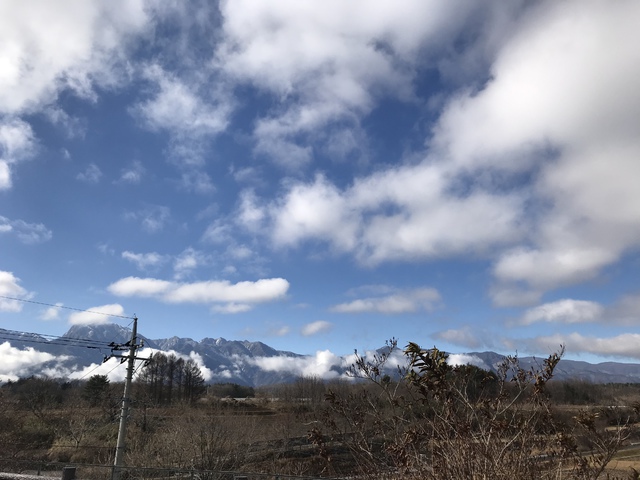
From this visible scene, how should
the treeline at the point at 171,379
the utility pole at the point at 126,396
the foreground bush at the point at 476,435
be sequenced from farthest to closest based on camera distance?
the treeline at the point at 171,379 < the utility pole at the point at 126,396 < the foreground bush at the point at 476,435

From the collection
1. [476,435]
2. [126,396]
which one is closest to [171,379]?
[126,396]

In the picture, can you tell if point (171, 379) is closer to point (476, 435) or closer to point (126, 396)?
point (126, 396)

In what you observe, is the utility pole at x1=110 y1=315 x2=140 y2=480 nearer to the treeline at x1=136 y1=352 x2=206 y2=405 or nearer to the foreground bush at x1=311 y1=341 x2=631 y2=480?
the foreground bush at x1=311 y1=341 x2=631 y2=480

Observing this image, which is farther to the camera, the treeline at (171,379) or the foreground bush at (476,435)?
the treeline at (171,379)

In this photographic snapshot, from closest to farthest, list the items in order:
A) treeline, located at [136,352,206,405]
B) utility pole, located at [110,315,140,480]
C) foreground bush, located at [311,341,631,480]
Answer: foreground bush, located at [311,341,631,480] → utility pole, located at [110,315,140,480] → treeline, located at [136,352,206,405]

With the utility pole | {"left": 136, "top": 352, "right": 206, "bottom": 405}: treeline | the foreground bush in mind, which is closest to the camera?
the foreground bush

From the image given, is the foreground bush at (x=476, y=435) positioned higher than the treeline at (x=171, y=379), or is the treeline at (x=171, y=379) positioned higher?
the treeline at (x=171, y=379)

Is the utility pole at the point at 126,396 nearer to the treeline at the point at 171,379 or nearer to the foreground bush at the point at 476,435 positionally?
the foreground bush at the point at 476,435

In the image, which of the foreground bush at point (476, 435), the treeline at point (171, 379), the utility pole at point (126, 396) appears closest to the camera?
the foreground bush at point (476, 435)

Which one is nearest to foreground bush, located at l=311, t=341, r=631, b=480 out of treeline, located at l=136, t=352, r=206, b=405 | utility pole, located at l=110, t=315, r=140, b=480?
utility pole, located at l=110, t=315, r=140, b=480

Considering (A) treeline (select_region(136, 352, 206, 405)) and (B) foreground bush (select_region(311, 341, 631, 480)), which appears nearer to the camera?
(B) foreground bush (select_region(311, 341, 631, 480))

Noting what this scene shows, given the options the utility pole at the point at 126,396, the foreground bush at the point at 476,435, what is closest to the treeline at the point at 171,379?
the utility pole at the point at 126,396

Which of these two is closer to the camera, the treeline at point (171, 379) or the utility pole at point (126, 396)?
the utility pole at point (126, 396)

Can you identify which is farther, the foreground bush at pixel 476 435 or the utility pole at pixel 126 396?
the utility pole at pixel 126 396
